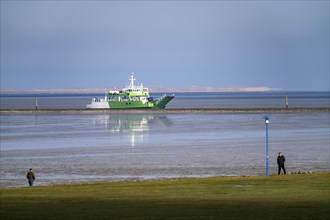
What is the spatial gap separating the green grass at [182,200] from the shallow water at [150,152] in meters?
6.38

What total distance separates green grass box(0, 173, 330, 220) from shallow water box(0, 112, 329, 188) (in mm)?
6383

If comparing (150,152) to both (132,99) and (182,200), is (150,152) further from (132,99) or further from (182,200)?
(132,99)

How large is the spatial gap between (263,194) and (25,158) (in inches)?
893

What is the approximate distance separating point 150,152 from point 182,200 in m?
25.3

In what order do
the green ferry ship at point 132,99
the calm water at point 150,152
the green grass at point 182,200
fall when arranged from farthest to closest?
1. the green ferry ship at point 132,99
2. the calm water at point 150,152
3. the green grass at point 182,200

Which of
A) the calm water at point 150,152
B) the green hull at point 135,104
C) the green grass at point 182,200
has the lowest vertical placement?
the green grass at point 182,200

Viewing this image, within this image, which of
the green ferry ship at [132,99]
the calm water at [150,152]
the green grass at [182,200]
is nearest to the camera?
the green grass at [182,200]

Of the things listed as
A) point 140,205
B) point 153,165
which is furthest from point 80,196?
point 153,165

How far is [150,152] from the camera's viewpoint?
46.8m

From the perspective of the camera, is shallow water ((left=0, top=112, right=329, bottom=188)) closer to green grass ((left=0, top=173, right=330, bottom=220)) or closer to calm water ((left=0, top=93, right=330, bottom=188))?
calm water ((left=0, top=93, right=330, bottom=188))

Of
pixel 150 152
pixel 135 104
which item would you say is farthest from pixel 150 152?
pixel 135 104

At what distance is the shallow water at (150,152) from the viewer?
35000 mm

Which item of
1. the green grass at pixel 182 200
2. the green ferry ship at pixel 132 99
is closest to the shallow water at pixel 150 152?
the green grass at pixel 182 200

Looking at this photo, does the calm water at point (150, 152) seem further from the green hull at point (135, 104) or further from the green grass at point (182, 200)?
the green hull at point (135, 104)
